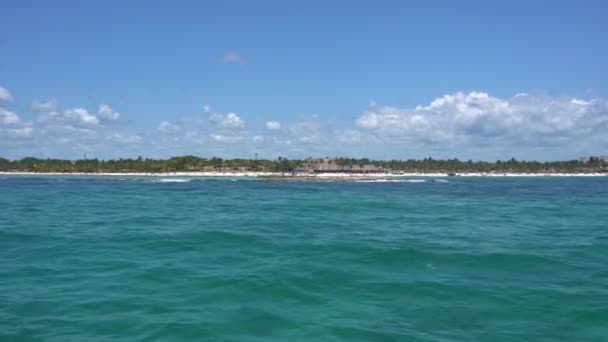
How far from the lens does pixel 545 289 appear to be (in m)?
17.2

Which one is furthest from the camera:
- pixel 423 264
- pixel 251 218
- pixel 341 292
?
pixel 251 218

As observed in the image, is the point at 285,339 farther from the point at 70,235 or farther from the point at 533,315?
the point at 70,235

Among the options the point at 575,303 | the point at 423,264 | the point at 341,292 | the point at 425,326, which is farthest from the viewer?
the point at 423,264

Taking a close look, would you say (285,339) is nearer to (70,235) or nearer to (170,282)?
(170,282)

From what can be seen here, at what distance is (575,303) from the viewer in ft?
51.0

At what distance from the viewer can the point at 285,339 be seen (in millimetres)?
12375

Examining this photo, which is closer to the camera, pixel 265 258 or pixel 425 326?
pixel 425 326

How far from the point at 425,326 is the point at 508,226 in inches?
943

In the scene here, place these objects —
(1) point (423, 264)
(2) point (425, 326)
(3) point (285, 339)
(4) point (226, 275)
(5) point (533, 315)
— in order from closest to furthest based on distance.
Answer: (3) point (285, 339) → (2) point (425, 326) → (5) point (533, 315) → (4) point (226, 275) → (1) point (423, 264)

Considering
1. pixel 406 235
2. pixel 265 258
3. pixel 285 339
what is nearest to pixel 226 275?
pixel 265 258

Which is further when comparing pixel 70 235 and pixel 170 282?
pixel 70 235

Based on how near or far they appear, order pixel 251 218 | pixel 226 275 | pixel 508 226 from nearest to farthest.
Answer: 1. pixel 226 275
2. pixel 508 226
3. pixel 251 218

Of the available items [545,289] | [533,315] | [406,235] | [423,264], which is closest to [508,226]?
[406,235]

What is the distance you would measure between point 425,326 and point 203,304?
6.06 m
